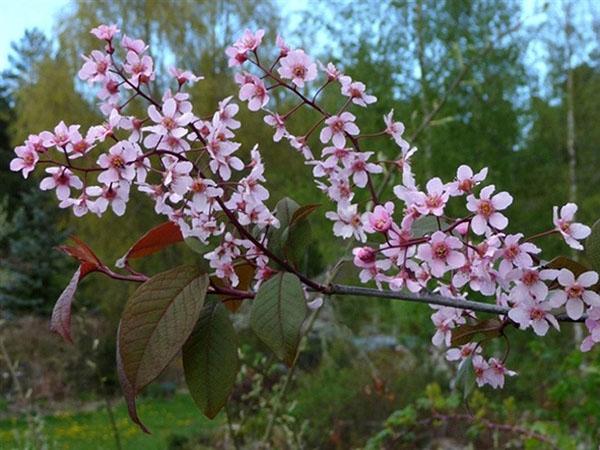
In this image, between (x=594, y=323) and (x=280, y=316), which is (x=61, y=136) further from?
(x=594, y=323)

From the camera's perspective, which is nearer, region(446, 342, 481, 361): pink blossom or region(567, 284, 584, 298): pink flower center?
region(567, 284, 584, 298): pink flower center

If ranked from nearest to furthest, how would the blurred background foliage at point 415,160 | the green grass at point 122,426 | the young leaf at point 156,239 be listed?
the young leaf at point 156,239
the blurred background foliage at point 415,160
the green grass at point 122,426

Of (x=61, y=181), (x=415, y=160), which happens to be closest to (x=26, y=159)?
(x=61, y=181)

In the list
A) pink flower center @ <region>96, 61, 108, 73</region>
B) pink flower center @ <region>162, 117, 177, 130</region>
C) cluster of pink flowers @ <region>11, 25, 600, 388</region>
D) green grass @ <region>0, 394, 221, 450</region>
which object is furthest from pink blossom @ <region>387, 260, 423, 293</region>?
green grass @ <region>0, 394, 221, 450</region>

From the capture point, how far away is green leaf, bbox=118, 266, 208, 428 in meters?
0.52

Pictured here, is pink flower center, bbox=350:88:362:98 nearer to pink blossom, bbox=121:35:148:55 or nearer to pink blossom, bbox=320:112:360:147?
pink blossom, bbox=320:112:360:147

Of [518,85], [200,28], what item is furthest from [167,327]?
[200,28]

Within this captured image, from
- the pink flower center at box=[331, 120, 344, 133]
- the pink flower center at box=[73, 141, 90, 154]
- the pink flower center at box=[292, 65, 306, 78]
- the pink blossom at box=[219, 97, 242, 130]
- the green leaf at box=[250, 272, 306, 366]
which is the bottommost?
the green leaf at box=[250, 272, 306, 366]

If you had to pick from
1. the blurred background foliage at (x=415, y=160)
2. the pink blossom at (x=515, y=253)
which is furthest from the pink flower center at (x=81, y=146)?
the blurred background foliage at (x=415, y=160)

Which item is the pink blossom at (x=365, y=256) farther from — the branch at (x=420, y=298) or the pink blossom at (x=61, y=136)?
the pink blossom at (x=61, y=136)

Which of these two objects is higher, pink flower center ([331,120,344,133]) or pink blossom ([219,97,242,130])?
pink flower center ([331,120,344,133])

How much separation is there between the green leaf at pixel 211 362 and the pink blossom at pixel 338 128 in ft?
0.60

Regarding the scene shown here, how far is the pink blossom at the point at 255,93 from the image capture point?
692 millimetres

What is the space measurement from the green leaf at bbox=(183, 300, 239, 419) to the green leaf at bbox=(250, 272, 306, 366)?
32 millimetres
